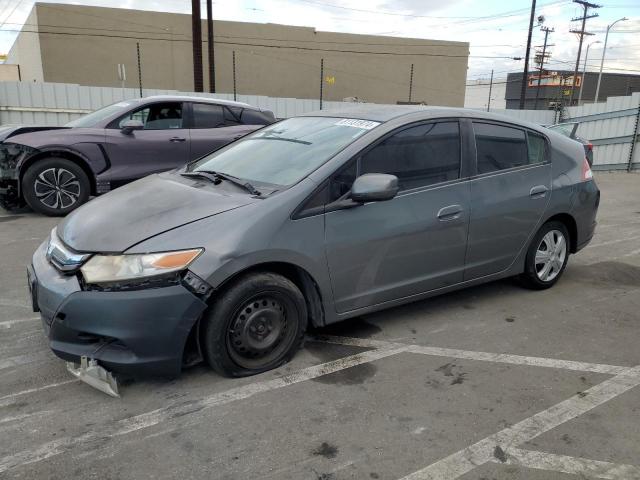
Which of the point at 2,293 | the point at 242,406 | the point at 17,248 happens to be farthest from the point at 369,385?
the point at 17,248

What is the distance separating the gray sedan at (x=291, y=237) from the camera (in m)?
2.79

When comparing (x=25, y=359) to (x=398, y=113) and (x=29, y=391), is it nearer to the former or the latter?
(x=29, y=391)

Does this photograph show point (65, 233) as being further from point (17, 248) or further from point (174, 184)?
point (17, 248)

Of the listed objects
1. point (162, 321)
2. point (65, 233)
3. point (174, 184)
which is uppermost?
point (174, 184)

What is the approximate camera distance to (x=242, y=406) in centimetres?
288

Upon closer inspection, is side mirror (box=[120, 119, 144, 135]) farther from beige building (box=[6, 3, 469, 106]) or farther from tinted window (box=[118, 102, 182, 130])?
beige building (box=[6, 3, 469, 106])

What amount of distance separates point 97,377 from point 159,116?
18.8 ft

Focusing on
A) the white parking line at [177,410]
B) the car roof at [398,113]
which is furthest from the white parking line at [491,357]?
the car roof at [398,113]

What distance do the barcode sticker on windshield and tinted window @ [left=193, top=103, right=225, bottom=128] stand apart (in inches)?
187

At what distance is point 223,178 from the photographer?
3.61m

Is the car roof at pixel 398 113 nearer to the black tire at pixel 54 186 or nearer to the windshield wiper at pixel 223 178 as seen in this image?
the windshield wiper at pixel 223 178

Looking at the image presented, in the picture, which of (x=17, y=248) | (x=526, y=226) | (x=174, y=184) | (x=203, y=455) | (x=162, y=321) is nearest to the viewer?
(x=203, y=455)

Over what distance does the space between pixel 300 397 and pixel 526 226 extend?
250cm

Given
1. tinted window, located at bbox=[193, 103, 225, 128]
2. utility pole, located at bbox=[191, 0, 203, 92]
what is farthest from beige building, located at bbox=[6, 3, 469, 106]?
tinted window, located at bbox=[193, 103, 225, 128]
